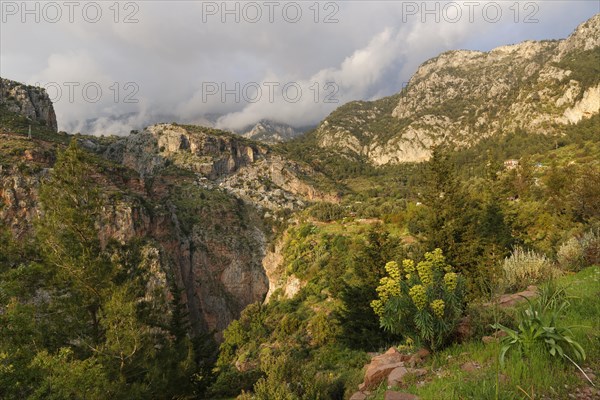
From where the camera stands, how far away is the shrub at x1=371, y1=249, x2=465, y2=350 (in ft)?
17.8

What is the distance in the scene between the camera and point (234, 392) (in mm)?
15109

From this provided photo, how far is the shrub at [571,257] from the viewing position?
955cm

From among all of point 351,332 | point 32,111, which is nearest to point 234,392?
point 351,332

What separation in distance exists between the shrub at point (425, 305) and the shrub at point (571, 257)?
20.7 ft

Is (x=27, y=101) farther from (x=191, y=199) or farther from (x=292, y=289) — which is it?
(x=292, y=289)

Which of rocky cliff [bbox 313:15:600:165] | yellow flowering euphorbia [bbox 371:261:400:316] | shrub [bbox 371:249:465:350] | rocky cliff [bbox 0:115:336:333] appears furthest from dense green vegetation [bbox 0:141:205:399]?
rocky cliff [bbox 313:15:600:165]

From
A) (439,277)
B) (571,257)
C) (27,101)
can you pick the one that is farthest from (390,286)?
(27,101)

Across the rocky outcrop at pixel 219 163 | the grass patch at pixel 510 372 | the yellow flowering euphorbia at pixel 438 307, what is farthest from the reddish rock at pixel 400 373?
the rocky outcrop at pixel 219 163

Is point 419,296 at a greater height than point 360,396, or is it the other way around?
point 419,296

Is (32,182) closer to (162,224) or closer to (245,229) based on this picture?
(162,224)

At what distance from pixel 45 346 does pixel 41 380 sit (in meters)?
2.62

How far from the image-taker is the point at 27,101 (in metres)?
64.6

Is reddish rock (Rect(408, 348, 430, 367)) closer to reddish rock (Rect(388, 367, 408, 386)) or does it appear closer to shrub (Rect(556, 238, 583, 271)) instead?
reddish rock (Rect(388, 367, 408, 386))

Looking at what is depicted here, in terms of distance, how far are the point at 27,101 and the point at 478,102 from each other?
165 metres
